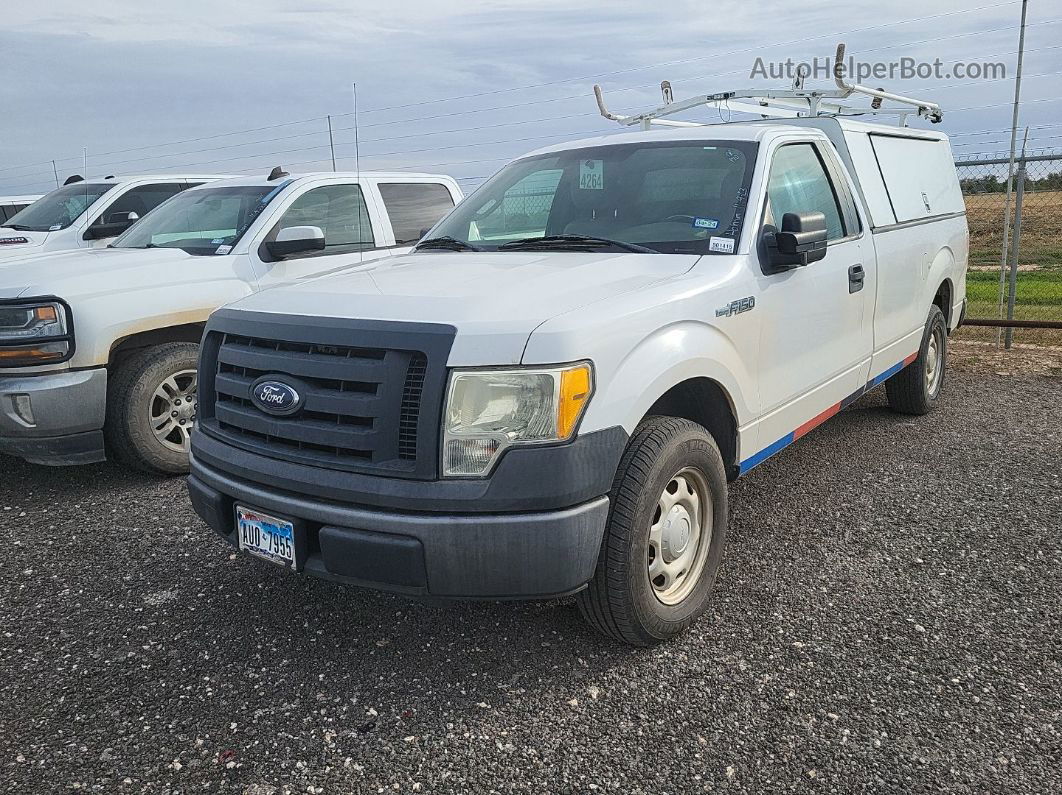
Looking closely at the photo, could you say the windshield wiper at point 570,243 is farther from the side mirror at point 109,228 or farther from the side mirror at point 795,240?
the side mirror at point 109,228

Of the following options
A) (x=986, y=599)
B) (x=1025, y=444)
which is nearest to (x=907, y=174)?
Result: (x=1025, y=444)

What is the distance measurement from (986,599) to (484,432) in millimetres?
2257

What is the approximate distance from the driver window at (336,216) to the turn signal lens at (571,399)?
3.71 m

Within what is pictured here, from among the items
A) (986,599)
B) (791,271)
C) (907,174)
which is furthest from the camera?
(907,174)

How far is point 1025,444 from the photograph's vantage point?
5.62 m

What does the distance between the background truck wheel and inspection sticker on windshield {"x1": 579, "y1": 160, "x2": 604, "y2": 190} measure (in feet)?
8.14

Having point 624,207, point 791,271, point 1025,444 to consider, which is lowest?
point 1025,444

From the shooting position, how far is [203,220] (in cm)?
614

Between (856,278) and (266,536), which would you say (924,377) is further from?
(266,536)

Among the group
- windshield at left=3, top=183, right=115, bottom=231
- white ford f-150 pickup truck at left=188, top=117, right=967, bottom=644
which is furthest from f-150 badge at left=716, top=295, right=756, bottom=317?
windshield at left=3, top=183, right=115, bottom=231

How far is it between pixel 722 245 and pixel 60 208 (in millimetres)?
9088

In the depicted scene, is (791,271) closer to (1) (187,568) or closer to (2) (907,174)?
(2) (907,174)

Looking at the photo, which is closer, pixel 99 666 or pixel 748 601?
pixel 99 666

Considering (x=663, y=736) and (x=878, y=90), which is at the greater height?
(x=878, y=90)
